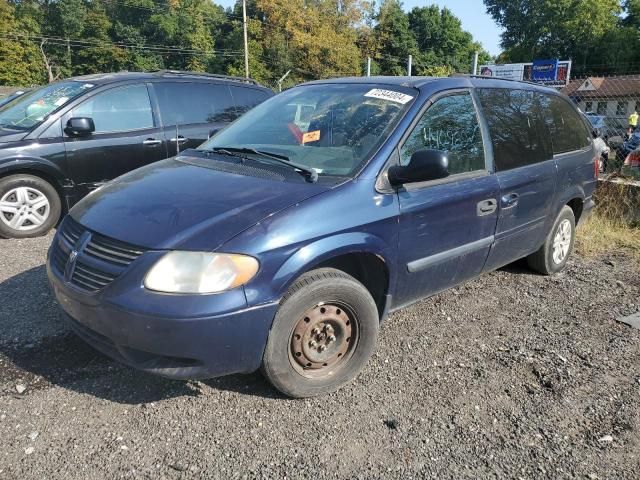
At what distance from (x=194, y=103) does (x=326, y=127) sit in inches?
153

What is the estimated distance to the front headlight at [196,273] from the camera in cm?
247

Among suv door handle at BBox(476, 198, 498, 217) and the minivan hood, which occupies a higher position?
the minivan hood

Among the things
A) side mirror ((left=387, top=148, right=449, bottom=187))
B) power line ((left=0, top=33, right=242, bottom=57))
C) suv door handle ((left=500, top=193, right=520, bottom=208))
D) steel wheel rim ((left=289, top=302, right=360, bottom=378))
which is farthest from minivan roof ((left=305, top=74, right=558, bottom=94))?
power line ((left=0, top=33, right=242, bottom=57))

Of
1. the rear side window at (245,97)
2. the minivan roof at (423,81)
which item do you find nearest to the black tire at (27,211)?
the rear side window at (245,97)

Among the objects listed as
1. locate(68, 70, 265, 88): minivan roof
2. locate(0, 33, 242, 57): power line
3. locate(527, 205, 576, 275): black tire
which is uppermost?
locate(0, 33, 242, 57): power line

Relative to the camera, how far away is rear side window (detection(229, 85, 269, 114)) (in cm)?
723

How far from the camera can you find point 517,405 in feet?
9.87

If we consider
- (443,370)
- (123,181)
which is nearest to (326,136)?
(123,181)

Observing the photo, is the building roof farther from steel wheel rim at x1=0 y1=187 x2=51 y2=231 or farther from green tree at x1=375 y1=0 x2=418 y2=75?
green tree at x1=375 y1=0 x2=418 y2=75

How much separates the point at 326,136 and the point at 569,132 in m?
2.73

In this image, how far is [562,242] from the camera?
16.7ft

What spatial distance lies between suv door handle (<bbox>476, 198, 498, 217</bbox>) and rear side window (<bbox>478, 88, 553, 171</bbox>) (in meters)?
0.27

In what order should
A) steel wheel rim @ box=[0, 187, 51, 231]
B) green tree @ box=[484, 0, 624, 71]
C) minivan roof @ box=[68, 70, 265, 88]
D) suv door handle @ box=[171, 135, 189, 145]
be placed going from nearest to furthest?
1. steel wheel rim @ box=[0, 187, 51, 231]
2. minivan roof @ box=[68, 70, 265, 88]
3. suv door handle @ box=[171, 135, 189, 145]
4. green tree @ box=[484, 0, 624, 71]

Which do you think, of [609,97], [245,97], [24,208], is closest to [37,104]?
[24,208]
